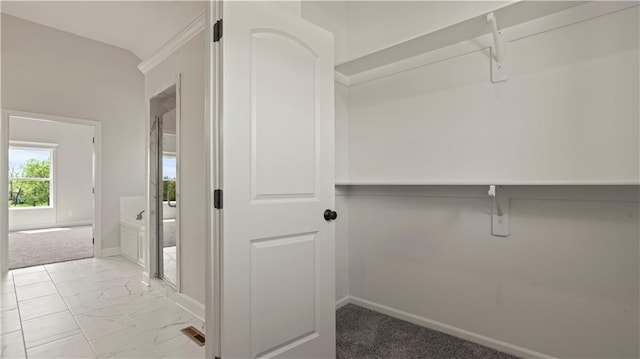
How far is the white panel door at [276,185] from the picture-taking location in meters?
1.36

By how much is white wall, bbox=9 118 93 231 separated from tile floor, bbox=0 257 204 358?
4540 mm

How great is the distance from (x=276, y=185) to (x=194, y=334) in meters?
1.48

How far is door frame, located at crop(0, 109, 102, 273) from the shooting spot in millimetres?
3592

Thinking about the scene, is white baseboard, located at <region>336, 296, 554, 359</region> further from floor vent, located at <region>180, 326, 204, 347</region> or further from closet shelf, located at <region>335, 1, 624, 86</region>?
closet shelf, located at <region>335, 1, 624, 86</region>

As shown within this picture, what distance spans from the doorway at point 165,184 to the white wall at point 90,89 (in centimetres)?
199

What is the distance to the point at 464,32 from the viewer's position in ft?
5.64

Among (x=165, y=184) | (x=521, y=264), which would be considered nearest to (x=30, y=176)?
(x=165, y=184)

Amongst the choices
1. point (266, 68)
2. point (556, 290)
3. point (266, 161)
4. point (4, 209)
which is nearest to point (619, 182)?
point (556, 290)

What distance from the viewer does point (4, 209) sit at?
3.60 meters

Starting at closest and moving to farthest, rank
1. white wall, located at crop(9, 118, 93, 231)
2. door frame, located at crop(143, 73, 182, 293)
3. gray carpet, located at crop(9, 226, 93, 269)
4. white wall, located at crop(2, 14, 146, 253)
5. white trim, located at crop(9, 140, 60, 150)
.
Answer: door frame, located at crop(143, 73, 182, 293) < white wall, located at crop(2, 14, 146, 253) < gray carpet, located at crop(9, 226, 93, 269) < white trim, located at crop(9, 140, 60, 150) < white wall, located at crop(9, 118, 93, 231)

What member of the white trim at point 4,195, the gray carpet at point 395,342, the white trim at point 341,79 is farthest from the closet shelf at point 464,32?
the white trim at point 4,195

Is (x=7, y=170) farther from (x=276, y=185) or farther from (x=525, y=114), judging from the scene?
(x=525, y=114)

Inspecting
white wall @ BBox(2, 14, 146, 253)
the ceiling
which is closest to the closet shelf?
the ceiling

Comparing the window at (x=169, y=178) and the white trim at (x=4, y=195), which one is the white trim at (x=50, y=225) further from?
the window at (x=169, y=178)
